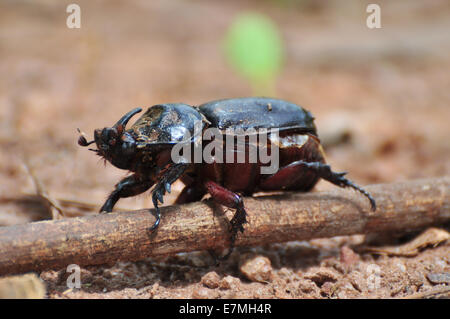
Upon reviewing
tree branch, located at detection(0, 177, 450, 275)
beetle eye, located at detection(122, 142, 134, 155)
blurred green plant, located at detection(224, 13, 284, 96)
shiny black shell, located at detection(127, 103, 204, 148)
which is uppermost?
blurred green plant, located at detection(224, 13, 284, 96)

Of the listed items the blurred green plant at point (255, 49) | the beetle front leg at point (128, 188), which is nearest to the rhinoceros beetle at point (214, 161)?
the beetle front leg at point (128, 188)

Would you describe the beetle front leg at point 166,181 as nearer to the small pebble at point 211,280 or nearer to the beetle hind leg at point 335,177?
the small pebble at point 211,280

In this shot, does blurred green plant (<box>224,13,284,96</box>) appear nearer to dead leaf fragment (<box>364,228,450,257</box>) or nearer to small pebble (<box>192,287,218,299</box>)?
dead leaf fragment (<box>364,228,450,257</box>)

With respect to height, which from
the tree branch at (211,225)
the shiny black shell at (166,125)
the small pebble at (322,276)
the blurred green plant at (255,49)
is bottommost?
the small pebble at (322,276)

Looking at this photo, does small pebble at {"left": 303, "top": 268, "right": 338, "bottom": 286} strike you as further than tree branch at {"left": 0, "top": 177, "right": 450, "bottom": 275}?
Yes

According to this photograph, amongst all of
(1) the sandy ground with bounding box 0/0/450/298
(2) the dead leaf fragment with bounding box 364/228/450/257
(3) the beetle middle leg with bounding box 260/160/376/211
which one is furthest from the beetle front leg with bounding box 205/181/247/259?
(2) the dead leaf fragment with bounding box 364/228/450/257

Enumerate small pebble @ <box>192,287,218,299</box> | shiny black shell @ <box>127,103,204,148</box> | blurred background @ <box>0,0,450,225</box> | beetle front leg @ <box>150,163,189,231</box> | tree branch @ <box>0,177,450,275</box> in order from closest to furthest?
tree branch @ <box>0,177,450,275</box> < small pebble @ <box>192,287,218,299</box> < beetle front leg @ <box>150,163,189,231</box> < shiny black shell @ <box>127,103,204,148</box> < blurred background @ <box>0,0,450,225</box>

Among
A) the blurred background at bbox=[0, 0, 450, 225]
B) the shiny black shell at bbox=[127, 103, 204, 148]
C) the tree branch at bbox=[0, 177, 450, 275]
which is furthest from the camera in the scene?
the blurred background at bbox=[0, 0, 450, 225]
